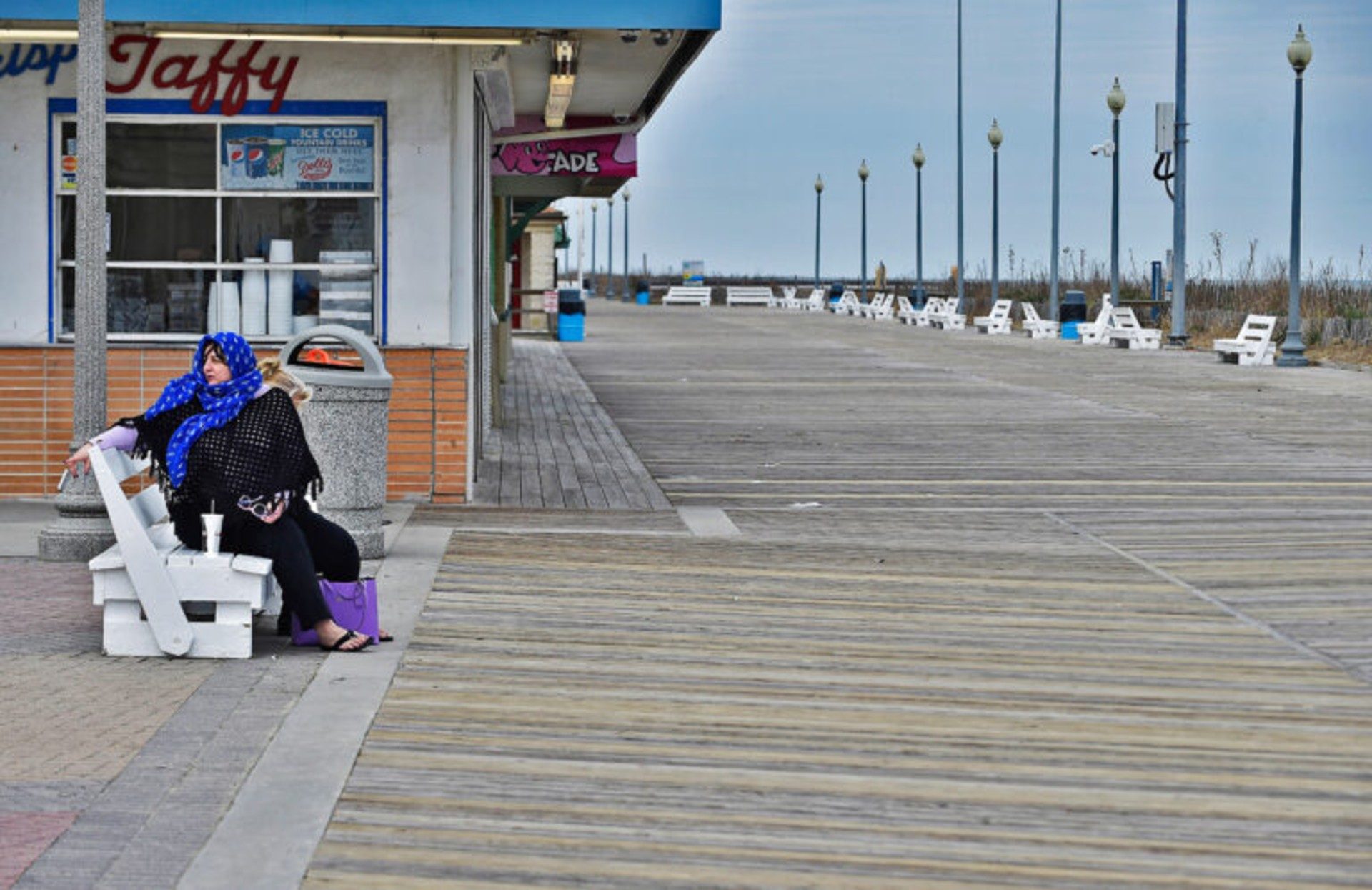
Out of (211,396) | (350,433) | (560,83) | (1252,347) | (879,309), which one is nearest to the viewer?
(211,396)

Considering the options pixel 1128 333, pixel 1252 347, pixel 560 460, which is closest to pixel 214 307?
pixel 560 460

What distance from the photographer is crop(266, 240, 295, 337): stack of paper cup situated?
15047mm

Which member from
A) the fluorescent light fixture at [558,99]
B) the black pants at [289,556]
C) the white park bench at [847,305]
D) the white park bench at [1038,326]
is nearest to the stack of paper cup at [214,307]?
the fluorescent light fixture at [558,99]

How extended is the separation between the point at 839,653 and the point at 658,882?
355 cm

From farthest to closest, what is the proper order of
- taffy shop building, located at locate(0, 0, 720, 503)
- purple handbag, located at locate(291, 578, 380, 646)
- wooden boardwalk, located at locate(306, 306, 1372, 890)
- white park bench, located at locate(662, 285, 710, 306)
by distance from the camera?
white park bench, located at locate(662, 285, 710, 306) → taffy shop building, located at locate(0, 0, 720, 503) → purple handbag, located at locate(291, 578, 380, 646) → wooden boardwalk, located at locate(306, 306, 1372, 890)

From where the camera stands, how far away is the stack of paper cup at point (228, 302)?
15.0m

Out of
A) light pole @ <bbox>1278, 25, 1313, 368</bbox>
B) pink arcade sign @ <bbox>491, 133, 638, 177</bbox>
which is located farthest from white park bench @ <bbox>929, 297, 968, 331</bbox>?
pink arcade sign @ <bbox>491, 133, 638, 177</bbox>

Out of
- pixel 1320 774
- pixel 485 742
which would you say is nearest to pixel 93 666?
pixel 485 742

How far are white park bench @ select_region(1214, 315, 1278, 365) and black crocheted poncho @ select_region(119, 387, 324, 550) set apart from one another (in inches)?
1141

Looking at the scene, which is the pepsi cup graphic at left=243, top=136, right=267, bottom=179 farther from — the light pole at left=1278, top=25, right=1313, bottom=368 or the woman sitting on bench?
the light pole at left=1278, top=25, right=1313, bottom=368

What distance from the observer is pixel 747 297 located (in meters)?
93.4

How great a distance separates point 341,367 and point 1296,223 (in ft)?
95.4

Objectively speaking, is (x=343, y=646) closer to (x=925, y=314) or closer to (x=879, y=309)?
(x=925, y=314)

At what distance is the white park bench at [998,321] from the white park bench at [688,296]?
122ft
